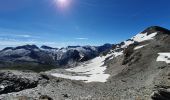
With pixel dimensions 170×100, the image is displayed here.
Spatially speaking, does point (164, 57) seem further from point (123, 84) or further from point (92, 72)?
point (92, 72)

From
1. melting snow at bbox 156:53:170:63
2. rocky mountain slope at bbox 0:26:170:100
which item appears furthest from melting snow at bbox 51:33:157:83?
melting snow at bbox 156:53:170:63

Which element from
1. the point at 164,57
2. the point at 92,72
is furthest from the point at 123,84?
the point at 92,72

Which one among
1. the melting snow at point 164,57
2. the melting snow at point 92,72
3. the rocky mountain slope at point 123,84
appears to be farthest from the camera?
the melting snow at point 92,72

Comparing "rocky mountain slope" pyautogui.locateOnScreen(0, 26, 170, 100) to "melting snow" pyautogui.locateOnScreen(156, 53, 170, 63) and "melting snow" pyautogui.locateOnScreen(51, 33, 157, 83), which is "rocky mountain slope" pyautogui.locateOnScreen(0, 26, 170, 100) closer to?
"melting snow" pyautogui.locateOnScreen(156, 53, 170, 63)

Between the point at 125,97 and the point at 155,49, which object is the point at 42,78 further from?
the point at 155,49

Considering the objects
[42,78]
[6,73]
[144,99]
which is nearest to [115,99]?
[144,99]

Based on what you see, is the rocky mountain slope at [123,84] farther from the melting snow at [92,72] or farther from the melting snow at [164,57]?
the melting snow at [92,72]

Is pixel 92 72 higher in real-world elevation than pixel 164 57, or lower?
lower

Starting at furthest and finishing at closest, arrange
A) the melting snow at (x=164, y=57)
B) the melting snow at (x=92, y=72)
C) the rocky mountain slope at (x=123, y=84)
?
the melting snow at (x=92, y=72), the melting snow at (x=164, y=57), the rocky mountain slope at (x=123, y=84)

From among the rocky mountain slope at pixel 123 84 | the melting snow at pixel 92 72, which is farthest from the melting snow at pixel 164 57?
the melting snow at pixel 92 72

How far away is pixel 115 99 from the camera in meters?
49.2

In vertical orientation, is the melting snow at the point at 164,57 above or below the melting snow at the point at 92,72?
above

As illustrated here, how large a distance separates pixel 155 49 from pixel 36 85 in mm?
56193

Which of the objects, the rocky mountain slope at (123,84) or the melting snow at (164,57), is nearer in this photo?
the rocky mountain slope at (123,84)
